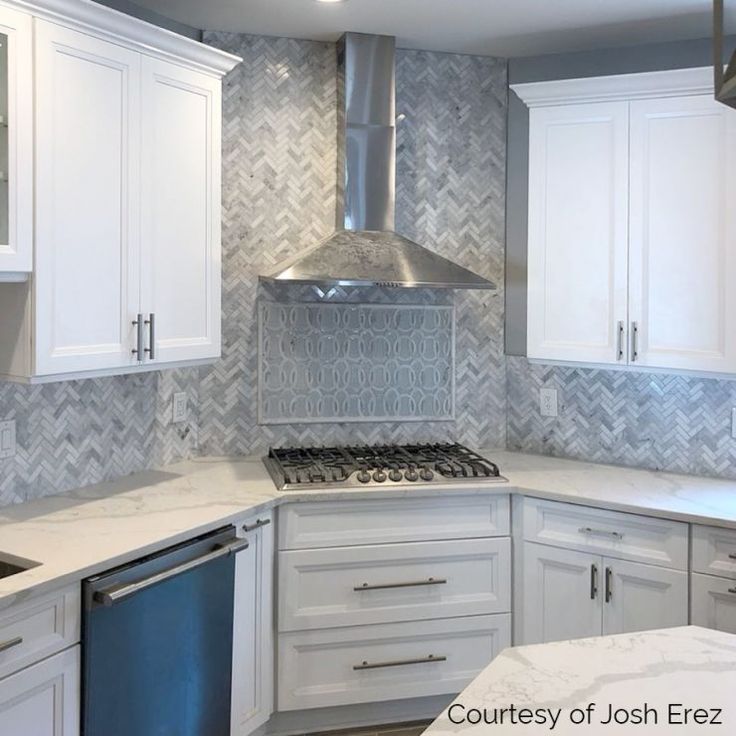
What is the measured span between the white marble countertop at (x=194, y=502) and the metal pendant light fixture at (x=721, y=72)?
1.58m

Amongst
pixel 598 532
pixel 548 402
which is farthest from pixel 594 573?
pixel 548 402

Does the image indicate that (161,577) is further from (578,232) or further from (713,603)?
(578,232)

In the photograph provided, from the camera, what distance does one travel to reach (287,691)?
265cm

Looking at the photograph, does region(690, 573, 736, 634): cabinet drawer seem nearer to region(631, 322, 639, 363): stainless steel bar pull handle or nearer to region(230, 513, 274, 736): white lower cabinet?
region(631, 322, 639, 363): stainless steel bar pull handle

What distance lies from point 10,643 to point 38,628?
91mm

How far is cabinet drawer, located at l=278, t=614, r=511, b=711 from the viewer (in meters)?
2.66

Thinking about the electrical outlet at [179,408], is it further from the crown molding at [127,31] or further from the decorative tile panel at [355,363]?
the crown molding at [127,31]

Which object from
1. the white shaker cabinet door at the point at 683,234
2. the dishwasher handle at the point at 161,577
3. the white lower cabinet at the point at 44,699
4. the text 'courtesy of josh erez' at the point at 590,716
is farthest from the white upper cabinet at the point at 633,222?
the white lower cabinet at the point at 44,699

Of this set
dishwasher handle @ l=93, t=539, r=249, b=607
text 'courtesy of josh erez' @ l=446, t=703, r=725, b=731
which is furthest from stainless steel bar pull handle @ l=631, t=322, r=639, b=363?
text 'courtesy of josh erez' @ l=446, t=703, r=725, b=731

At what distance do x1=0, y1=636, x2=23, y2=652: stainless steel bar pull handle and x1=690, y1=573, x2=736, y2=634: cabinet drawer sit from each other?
1933 millimetres

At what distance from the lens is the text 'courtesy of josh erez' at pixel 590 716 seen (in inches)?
45.2

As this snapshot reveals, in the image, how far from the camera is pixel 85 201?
2.18 metres

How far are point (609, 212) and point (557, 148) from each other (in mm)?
318

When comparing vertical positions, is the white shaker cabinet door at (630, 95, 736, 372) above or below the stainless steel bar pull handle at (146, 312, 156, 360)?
above
